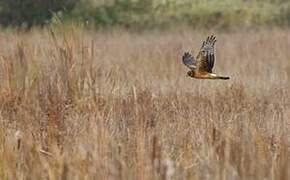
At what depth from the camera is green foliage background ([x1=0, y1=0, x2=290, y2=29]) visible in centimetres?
1493

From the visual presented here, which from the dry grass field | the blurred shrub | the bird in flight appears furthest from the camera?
the blurred shrub

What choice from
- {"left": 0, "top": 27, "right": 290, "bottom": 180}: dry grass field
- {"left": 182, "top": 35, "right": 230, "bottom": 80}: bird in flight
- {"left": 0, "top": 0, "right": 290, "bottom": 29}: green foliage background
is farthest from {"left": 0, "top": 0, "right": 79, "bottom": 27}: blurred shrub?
{"left": 182, "top": 35, "right": 230, "bottom": 80}: bird in flight

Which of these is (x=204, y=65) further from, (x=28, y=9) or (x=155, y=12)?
(x=28, y=9)

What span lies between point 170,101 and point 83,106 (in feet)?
2.01

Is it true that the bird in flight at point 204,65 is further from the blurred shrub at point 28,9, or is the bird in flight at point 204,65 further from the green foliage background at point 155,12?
the blurred shrub at point 28,9

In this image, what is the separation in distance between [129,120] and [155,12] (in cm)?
1256

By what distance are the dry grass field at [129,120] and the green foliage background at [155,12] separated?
816 cm

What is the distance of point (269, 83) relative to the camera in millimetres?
5113

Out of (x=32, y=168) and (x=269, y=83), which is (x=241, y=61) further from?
(x=32, y=168)

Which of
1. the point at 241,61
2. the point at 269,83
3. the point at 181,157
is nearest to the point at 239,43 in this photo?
the point at 241,61

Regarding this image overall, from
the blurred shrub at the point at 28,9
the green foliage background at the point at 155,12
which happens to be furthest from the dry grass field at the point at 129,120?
the blurred shrub at the point at 28,9

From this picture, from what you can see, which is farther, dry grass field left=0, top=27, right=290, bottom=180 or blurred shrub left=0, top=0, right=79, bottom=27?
blurred shrub left=0, top=0, right=79, bottom=27

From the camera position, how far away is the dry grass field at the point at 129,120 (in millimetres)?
1844

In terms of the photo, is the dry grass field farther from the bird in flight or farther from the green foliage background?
the green foliage background
